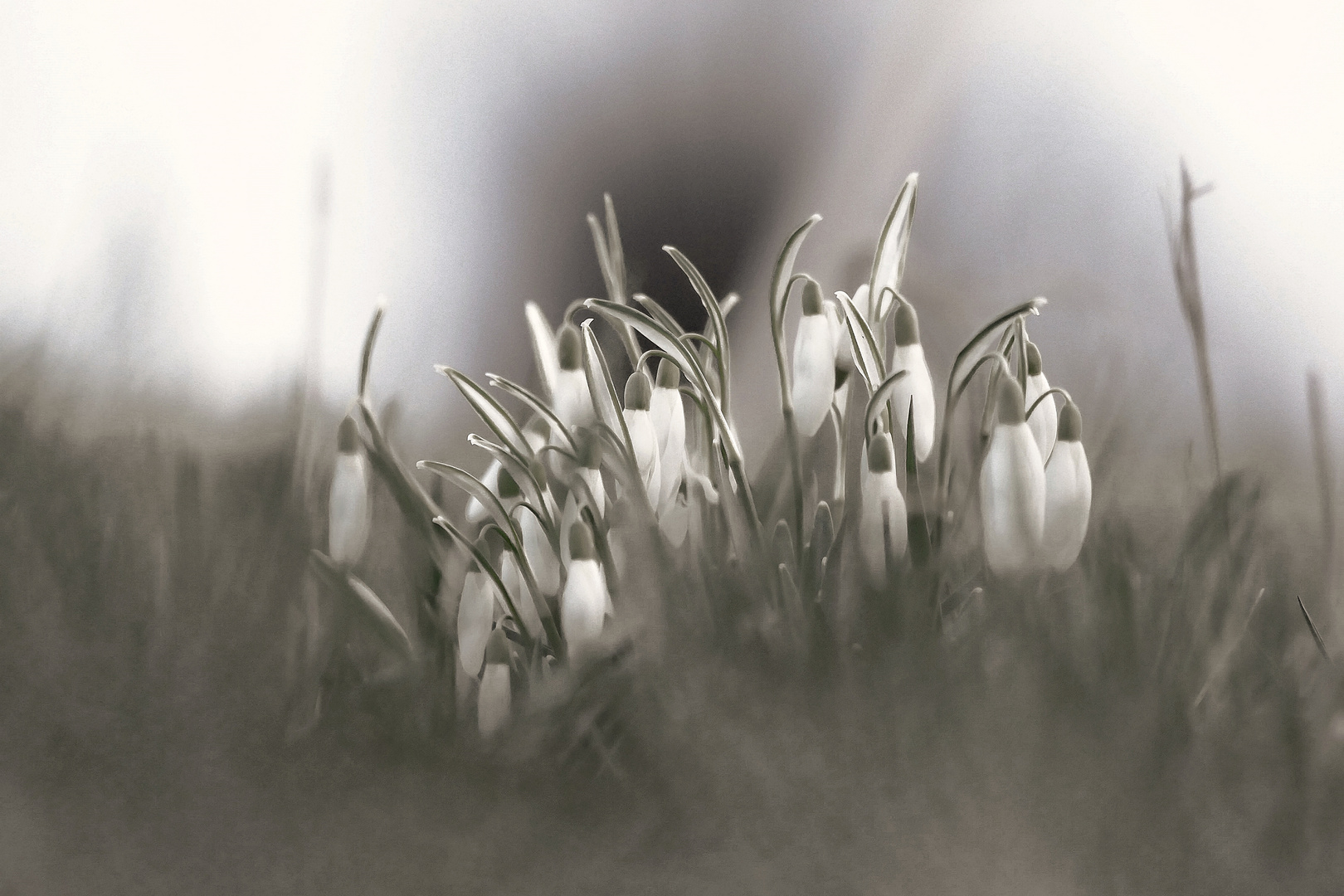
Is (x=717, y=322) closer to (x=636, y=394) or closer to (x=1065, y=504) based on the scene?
(x=636, y=394)

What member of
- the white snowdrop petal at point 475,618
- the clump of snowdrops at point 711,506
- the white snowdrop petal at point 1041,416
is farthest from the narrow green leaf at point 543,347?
the white snowdrop petal at point 1041,416

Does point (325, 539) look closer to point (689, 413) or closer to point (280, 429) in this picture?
point (280, 429)

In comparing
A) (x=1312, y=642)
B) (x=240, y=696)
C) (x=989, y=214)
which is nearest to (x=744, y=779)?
(x=240, y=696)

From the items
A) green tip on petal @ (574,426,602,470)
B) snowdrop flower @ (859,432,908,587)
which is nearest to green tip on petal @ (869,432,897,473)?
snowdrop flower @ (859,432,908,587)

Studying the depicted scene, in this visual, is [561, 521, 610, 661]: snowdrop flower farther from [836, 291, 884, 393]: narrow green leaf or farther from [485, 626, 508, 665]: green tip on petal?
[836, 291, 884, 393]: narrow green leaf

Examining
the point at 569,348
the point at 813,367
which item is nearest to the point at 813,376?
the point at 813,367

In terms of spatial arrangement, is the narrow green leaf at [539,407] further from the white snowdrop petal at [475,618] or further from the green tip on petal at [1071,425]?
the green tip on petal at [1071,425]
